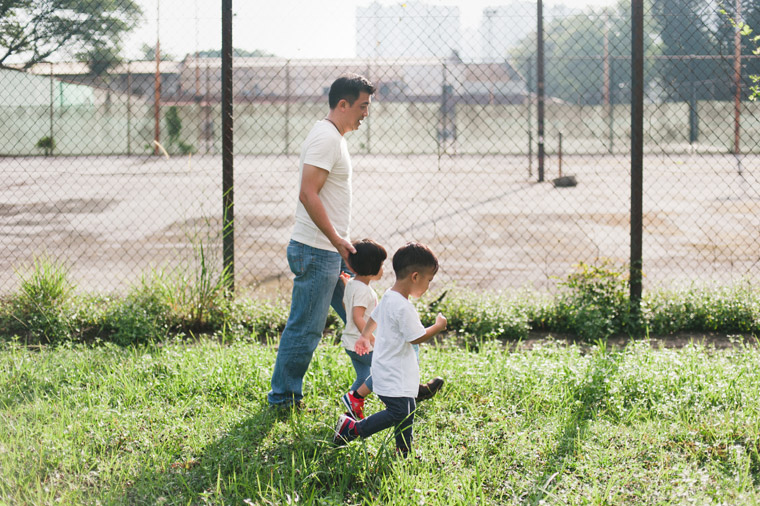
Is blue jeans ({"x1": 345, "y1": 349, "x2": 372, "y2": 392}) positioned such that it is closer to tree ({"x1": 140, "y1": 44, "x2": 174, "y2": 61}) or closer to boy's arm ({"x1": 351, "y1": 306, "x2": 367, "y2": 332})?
boy's arm ({"x1": 351, "y1": 306, "x2": 367, "y2": 332})

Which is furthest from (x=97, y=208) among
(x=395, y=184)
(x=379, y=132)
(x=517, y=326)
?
(x=379, y=132)

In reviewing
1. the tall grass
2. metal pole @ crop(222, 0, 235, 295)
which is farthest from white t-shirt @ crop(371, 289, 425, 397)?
metal pole @ crop(222, 0, 235, 295)

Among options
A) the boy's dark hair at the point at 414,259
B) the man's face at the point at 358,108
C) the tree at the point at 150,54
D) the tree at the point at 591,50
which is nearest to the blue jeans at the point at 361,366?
the boy's dark hair at the point at 414,259

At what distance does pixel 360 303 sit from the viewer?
344 centimetres

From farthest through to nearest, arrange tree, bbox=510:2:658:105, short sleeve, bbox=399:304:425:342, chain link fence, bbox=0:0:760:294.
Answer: tree, bbox=510:2:658:105
chain link fence, bbox=0:0:760:294
short sleeve, bbox=399:304:425:342

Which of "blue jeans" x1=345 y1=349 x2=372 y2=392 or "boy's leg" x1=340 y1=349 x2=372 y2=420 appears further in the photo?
"blue jeans" x1=345 y1=349 x2=372 y2=392

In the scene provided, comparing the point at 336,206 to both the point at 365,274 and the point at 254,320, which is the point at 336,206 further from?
the point at 254,320

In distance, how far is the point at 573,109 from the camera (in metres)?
33.7

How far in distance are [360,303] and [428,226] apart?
7.15 meters

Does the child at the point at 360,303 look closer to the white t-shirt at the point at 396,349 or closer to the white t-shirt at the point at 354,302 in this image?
the white t-shirt at the point at 354,302

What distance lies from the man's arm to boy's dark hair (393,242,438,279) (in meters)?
0.34

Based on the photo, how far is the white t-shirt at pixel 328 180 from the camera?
3.35 meters

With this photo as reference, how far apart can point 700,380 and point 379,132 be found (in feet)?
85.7

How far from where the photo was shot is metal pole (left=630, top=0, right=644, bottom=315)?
5109 millimetres
